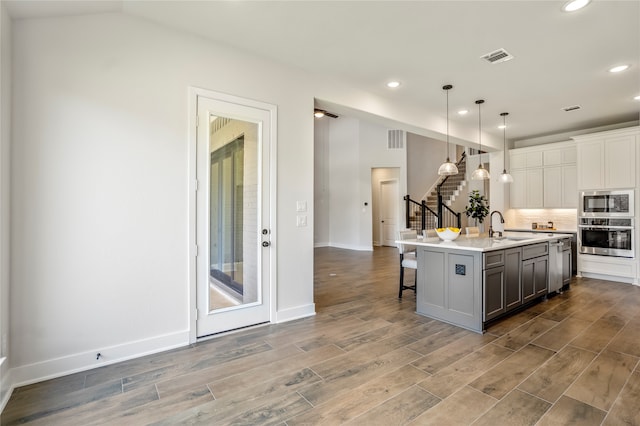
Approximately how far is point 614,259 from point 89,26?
8.07m

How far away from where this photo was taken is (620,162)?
216 inches

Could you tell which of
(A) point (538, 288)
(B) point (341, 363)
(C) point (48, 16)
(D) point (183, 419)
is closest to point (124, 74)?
(C) point (48, 16)

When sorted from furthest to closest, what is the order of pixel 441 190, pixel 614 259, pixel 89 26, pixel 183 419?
pixel 441 190, pixel 614 259, pixel 89 26, pixel 183 419

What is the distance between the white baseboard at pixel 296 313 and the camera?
3.62m

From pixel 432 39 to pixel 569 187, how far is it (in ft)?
16.9

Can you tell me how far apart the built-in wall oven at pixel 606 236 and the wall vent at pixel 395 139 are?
5165 millimetres

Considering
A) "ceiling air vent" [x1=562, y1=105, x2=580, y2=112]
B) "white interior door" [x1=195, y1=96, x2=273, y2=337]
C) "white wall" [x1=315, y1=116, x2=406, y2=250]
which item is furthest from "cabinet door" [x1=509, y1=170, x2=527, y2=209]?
"white interior door" [x1=195, y1=96, x2=273, y2=337]

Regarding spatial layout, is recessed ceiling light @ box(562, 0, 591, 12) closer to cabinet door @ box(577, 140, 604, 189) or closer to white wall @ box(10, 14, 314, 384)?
white wall @ box(10, 14, 314, 384)

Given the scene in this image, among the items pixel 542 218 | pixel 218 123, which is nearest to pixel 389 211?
pixel 542 218

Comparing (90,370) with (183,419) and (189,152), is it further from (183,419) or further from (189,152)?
(189,152)

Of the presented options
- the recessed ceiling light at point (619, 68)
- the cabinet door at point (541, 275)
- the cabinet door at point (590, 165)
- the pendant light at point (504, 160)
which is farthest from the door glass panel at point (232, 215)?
the cabinet door at point (590, 165)

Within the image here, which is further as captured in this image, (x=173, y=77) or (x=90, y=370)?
(x=173, y=77)

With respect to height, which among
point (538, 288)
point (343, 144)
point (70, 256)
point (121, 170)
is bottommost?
point (538, 288)

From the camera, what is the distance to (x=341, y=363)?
8.71ft
